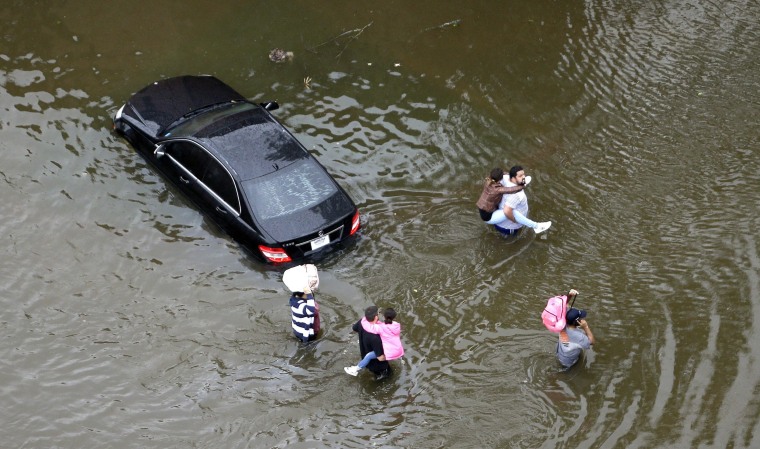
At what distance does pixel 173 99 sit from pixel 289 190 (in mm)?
2953

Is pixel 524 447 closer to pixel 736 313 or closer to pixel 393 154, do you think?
pixel 736 313

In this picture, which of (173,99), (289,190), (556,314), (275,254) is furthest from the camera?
(173,99)

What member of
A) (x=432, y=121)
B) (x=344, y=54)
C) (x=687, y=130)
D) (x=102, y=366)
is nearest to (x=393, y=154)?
(x=432, y=121)

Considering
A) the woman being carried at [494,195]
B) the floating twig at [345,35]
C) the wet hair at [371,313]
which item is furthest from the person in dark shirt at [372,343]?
the floating twig at [345,35]

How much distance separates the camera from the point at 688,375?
8602 millimetres

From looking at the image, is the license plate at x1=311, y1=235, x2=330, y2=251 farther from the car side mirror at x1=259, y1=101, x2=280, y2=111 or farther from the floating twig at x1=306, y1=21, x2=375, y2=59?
the floating twig at x1=306, y1=21, x2=375, y2=59

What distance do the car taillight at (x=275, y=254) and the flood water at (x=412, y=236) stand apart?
39 cm

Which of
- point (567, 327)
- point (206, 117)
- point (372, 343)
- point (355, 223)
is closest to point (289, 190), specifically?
point (355, 223)

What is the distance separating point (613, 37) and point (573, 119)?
8.60ft

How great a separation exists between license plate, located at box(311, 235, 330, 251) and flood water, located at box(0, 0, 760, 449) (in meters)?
0.39

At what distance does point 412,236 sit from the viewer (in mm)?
11055

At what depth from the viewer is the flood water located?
8.75 m

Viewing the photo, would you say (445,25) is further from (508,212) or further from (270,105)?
(508,212)

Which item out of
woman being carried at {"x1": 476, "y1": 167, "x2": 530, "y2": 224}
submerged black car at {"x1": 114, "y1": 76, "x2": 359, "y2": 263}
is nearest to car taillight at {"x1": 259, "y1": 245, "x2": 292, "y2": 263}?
submerged black car at {"x1": 114, "y1": 76, "x2": 359, "y2": 263}
